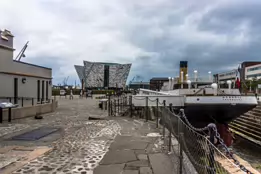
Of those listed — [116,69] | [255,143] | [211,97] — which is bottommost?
[255,143]

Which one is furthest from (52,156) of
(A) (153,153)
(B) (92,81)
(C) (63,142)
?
(B) (92,81)

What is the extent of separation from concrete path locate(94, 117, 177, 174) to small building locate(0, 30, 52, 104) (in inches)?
383

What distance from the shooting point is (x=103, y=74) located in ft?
320

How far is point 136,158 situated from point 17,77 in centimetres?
1284

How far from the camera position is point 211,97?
1431cm

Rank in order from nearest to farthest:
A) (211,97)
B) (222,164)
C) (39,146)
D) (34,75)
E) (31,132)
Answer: (222,164)
(39,146)
(31,132)
(211,97)
(34,75)

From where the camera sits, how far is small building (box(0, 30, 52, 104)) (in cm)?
1472

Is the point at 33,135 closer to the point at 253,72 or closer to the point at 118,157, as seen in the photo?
the point at 118,157

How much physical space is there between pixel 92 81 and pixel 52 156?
90.6 meters

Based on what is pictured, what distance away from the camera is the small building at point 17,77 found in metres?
14.7

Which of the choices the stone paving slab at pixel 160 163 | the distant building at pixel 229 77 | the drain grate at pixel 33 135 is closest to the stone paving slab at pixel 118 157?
the stone paving slab at pixel 160 163

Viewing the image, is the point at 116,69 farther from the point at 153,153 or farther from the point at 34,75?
the point at 153,153

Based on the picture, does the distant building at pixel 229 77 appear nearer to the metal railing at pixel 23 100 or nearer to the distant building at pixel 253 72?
the metal railing at pixel 23 100

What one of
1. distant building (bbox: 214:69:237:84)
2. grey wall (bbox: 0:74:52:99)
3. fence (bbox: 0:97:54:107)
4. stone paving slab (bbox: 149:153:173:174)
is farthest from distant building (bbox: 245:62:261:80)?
stone paving slab (bbox: 149:153:173:174)
